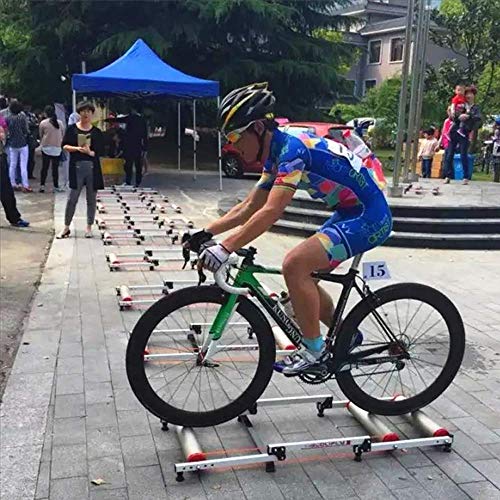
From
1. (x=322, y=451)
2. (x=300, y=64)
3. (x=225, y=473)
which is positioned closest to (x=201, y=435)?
(x=225, y=473)

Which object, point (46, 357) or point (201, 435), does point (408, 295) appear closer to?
point (201, 435)

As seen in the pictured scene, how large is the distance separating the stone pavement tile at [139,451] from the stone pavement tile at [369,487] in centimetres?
101

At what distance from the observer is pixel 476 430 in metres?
3.85

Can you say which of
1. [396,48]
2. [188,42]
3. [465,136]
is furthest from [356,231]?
[396,48]

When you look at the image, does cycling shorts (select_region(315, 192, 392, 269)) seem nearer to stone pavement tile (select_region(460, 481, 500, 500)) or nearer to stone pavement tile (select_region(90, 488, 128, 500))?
stone pavement tile (select_region(460, 481, 500, 500))

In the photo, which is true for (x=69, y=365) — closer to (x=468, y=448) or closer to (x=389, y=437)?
(x=389, y=437)

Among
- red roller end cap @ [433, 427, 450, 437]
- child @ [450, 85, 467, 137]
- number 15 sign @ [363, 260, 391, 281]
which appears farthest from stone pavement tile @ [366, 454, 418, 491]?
child @ [450, 85, 467, 137]

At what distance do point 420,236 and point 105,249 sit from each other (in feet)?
14.6

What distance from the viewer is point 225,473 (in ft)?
10.8

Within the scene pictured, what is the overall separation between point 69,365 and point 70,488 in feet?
5.33

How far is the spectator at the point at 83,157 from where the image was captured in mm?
9023

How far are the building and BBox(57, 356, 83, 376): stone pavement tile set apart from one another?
41743 mm

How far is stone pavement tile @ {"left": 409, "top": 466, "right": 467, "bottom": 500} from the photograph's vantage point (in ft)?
10.3

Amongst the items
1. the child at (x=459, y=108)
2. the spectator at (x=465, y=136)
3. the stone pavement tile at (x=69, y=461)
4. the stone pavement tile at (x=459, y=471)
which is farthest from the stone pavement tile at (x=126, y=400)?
the child at (x=459, y=108)
